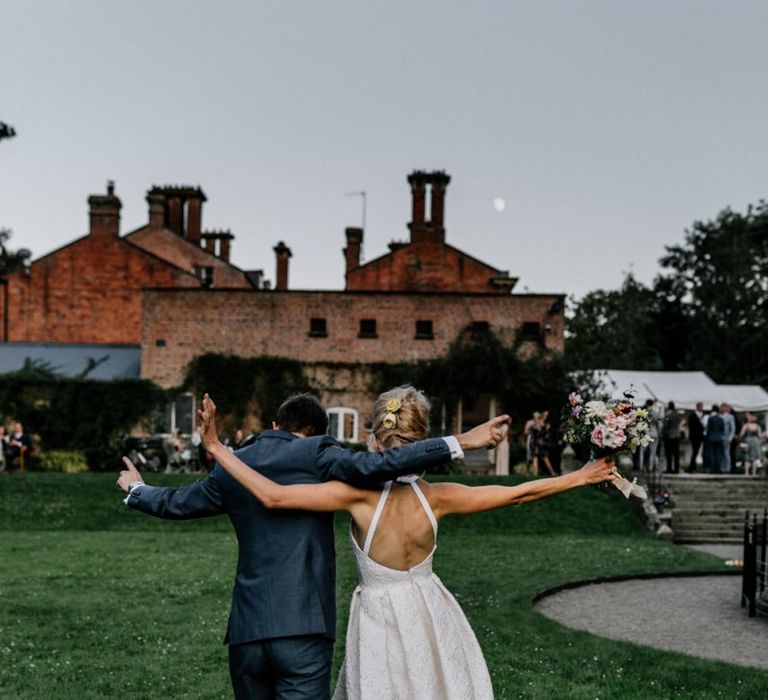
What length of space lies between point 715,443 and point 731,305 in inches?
1366

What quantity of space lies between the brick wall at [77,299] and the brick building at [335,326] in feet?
26.3

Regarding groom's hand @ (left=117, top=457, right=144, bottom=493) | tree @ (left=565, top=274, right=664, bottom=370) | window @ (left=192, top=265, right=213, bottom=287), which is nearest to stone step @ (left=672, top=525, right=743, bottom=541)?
groom's hand @ (left=117, top=457, right=144, bottom=493)

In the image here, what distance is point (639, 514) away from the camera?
24.7m

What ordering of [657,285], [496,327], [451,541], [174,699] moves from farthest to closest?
1. [657,285]
2. [496,327]
3. [451,541]
4. [174,699]

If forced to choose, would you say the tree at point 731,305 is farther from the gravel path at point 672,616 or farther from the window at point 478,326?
the gravel path at point 672,616

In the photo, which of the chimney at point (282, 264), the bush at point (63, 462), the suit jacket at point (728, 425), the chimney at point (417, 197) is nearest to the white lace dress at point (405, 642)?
the suit jacket at point (728, 425)

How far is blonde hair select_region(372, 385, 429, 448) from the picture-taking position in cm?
451

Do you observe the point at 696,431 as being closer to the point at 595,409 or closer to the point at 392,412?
the point at 595,409

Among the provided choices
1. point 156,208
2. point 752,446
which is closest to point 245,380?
point 752,446

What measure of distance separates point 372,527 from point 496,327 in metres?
34.8

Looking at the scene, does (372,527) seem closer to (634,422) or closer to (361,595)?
(361,595)

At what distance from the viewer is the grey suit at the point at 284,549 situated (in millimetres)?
4508

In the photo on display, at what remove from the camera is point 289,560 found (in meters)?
4.57

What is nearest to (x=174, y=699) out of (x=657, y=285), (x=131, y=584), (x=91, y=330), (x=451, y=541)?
→ (x=131, y=584)
